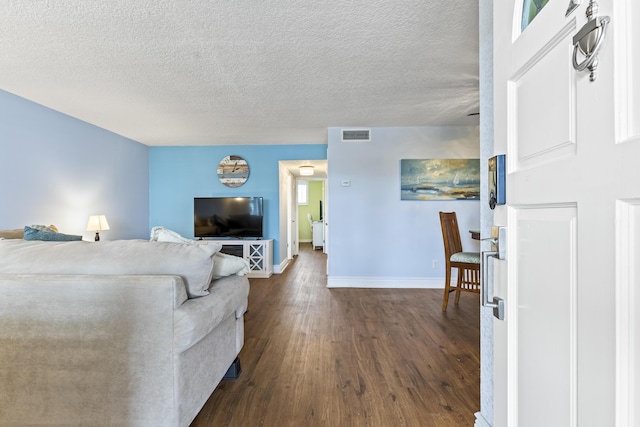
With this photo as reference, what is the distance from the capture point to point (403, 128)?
4316 mm

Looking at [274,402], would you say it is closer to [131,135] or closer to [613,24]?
[613,24]

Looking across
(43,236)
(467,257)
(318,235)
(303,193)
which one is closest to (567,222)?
(43,236)

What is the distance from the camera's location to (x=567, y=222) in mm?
581

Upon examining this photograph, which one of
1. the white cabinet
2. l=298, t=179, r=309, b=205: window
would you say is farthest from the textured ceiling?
l=298, t=179, r=309, b=205: window

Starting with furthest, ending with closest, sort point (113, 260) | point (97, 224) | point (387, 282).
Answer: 1. point (387, 282)
2. point (97, 224)
3. point (113, 260)

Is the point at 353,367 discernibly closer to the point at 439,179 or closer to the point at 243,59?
the point at 243,59

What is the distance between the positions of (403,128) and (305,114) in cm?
151

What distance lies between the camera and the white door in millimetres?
447

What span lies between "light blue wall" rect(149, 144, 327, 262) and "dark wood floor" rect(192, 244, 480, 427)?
2226mm

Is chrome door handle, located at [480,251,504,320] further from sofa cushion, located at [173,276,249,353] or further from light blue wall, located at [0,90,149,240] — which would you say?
light blue wall, located at [0,90,149,240]

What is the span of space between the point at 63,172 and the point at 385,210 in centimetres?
411

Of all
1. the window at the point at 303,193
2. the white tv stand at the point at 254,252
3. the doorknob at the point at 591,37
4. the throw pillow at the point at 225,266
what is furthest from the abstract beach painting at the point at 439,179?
the window at the point at 303,193

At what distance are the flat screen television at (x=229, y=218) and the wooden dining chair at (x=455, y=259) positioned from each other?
3.01 metres

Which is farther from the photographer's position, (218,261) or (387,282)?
(387,282)
